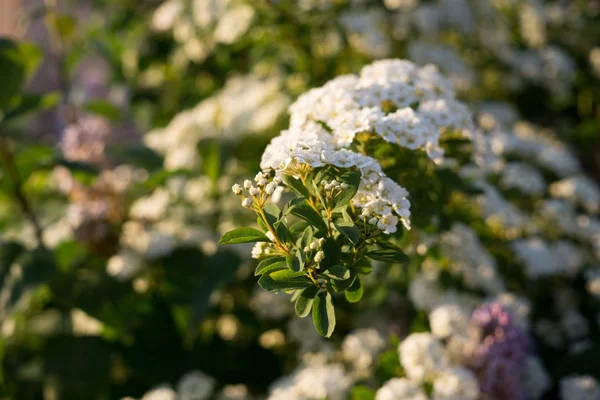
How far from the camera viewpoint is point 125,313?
1.75 m

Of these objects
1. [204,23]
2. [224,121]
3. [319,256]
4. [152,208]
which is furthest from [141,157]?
[319,256]

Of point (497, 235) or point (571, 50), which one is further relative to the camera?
point (571, 50)

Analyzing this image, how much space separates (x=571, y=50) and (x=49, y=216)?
7.98 feet

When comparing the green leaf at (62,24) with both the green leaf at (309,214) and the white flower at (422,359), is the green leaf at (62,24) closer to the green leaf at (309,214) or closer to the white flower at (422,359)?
the white flower at (422,359)

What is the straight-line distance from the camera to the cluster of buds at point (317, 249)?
2.87 feet

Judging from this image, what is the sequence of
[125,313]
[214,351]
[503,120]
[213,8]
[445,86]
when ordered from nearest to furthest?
1. [445,86]
2. [125,313]
3. [214,351]
4. [213,8]
5. [503,120]

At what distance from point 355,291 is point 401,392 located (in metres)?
0.50

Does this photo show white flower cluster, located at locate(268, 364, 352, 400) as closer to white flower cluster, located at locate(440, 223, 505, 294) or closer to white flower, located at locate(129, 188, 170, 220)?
white flower cluster, located at locate(440, 223, 505, 294)

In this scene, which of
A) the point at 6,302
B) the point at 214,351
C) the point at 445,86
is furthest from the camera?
the point at 214,351

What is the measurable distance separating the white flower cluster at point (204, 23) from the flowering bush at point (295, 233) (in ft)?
0.03

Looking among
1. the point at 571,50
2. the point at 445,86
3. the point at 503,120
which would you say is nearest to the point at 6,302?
the point at 445,86

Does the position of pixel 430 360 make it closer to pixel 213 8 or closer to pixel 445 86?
pixel 445 86

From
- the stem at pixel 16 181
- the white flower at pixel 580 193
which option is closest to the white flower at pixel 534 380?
the white flower at pixel 580 193

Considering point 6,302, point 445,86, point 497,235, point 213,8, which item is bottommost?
point 497,235
